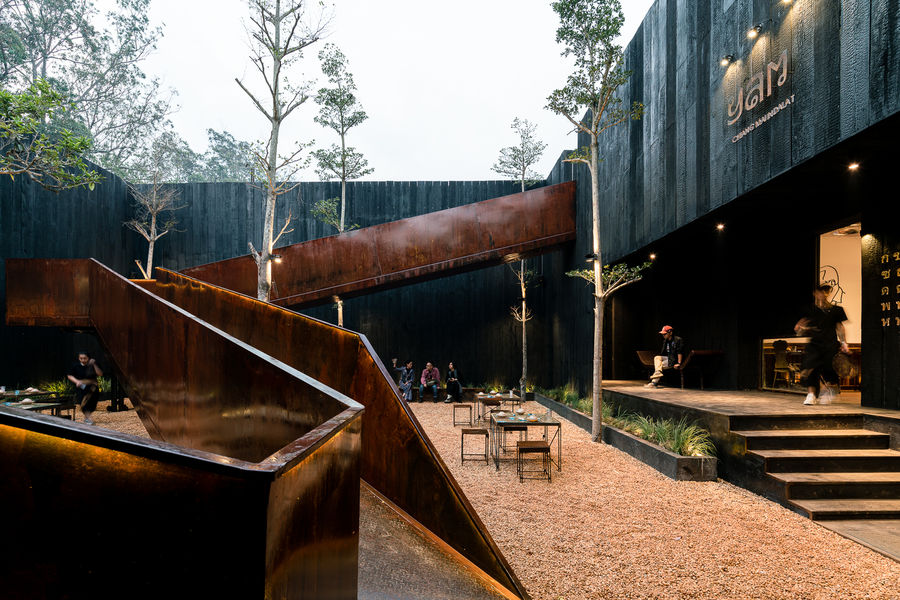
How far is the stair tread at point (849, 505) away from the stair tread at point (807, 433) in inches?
37.3

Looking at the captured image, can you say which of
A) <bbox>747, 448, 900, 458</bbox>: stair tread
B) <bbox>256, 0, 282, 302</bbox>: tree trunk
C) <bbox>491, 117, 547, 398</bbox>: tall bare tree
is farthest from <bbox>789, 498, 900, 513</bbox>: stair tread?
<bbox>491, 117, 547, 398</bbox>: tall bare tree

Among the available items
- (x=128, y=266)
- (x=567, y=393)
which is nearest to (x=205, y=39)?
(x=128, y=266)

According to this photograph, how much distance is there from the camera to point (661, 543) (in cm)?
424

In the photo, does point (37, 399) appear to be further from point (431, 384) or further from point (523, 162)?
point (523, 162)

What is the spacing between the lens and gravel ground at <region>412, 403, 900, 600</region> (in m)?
3.47

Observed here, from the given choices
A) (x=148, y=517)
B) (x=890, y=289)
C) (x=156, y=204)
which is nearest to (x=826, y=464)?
(x=890, y=289)

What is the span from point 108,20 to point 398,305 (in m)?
19.7

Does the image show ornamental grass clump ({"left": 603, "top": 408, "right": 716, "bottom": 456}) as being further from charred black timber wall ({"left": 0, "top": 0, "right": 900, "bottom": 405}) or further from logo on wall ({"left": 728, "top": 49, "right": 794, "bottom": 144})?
logo on wall ({"left": 728, "top": 49, "right": 794, "bottom": 144})

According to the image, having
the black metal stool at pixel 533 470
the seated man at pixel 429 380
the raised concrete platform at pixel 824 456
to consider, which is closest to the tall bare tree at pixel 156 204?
the seated man at pixel 429 380

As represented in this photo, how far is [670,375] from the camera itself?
490 inches

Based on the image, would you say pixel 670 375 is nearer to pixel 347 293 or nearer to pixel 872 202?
pixel 872 202

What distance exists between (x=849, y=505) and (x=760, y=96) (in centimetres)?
472

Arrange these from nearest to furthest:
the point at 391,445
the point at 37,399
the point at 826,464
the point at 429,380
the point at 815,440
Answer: the point at 391,445, the point at 826,464, the point at 815,440, the point at 37,399, the point at 429,380

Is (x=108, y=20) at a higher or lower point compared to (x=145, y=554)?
higher
